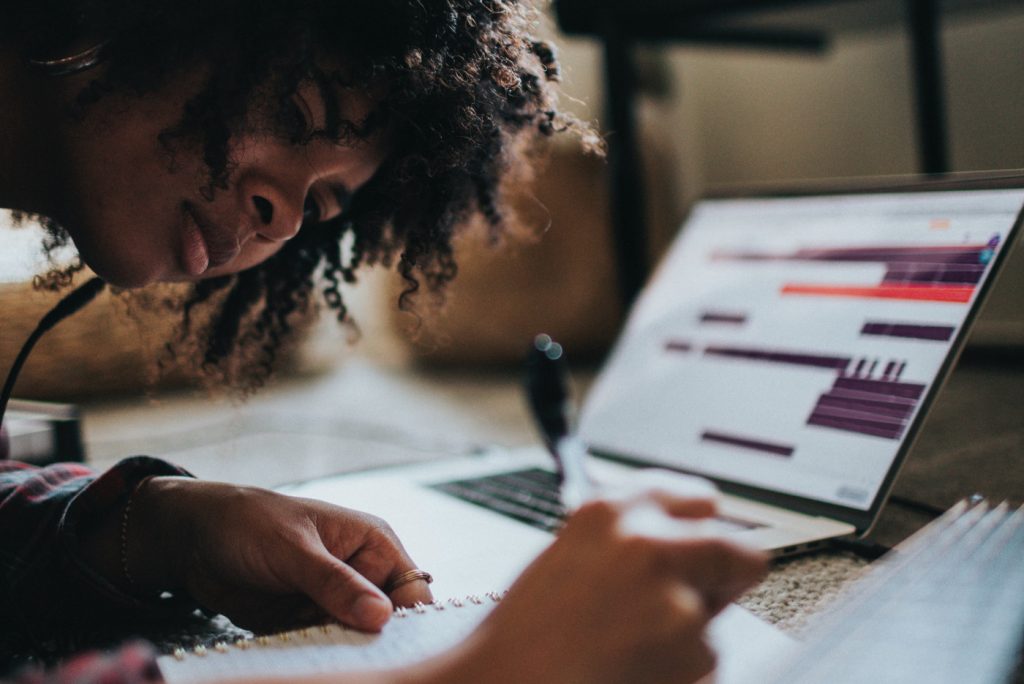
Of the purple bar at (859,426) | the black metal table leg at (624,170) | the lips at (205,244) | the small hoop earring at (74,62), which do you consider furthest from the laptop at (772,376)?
the black metal table leg at (624,170)

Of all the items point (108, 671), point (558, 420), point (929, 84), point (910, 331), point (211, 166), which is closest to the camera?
point (108, 671)

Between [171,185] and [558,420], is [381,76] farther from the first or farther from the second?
[558,420]

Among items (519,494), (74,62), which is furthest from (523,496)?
(74,62)

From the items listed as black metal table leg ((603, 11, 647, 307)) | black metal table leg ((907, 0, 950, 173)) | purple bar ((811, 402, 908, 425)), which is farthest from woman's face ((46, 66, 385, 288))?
black metal table leg ((907, 0, 950, 173))

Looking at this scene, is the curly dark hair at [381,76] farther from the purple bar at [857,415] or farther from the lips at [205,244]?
the purple bar at [857,415]

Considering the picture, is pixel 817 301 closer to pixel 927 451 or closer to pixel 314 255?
pixel 927 451

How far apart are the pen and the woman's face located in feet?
0.79

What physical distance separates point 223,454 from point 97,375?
0.13m

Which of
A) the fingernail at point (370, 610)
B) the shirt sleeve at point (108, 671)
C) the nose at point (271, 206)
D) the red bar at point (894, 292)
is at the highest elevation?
the red bar at point (894, 292)

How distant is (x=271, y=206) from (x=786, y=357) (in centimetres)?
37

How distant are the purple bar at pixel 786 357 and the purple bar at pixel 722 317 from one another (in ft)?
0.08

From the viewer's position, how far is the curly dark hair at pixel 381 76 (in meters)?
0.45

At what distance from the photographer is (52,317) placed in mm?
568

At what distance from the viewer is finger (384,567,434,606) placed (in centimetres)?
44
